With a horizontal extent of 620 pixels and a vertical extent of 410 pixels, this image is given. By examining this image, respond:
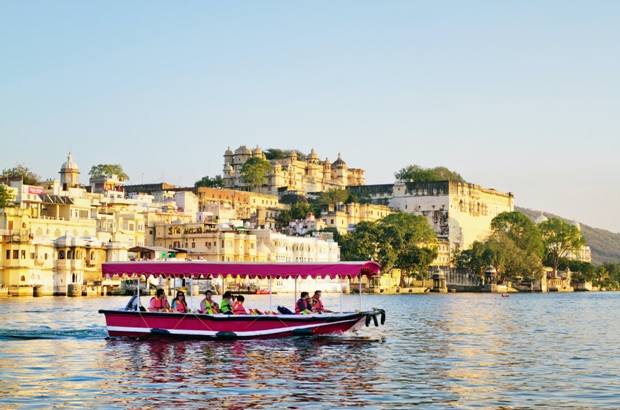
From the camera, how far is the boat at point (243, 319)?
1163 inches

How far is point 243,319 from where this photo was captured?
29.5 meters

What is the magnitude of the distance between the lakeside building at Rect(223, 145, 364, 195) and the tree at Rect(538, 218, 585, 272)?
33991 mm

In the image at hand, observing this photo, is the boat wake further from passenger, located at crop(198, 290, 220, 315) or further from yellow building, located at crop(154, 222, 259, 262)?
yellow building, located at crop(154, 222, 259, 262)

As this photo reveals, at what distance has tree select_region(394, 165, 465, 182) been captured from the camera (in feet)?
559

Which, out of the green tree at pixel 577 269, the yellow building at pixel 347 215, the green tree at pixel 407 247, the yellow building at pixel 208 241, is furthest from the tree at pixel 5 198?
the green tree at pixel 577 269

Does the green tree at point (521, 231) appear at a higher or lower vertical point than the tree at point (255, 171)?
lower

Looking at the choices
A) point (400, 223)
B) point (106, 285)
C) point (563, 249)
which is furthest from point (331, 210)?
point (106, 285)

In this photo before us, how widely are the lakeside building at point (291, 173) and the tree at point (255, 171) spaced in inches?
82.4

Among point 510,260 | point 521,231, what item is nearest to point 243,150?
point 521,231

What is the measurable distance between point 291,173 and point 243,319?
13572 centimetres

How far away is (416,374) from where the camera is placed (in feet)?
75.0

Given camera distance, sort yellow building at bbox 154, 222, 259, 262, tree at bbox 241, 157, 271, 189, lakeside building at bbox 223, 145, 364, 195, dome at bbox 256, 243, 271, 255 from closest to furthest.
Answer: yellow building at bbox 154, 222, 259, 262 < dome at bbox 256, 243, 271, 255 < tree at bbox 241, 157, 271, 189 < lakeside building at bbox 223, 145, 364, 195

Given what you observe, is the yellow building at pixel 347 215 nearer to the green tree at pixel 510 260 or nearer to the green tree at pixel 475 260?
the green tree at pixel 475 260

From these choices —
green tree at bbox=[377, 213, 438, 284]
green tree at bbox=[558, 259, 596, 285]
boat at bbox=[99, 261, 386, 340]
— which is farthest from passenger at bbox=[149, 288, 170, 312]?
green tree at bbox=[558, 259, 596, 285]
